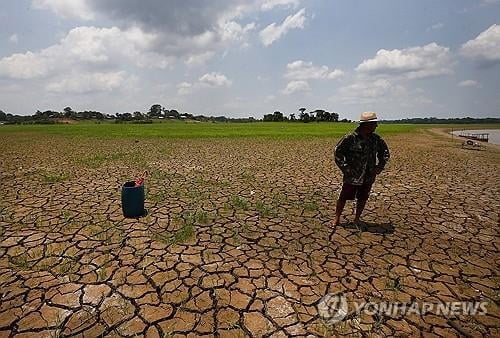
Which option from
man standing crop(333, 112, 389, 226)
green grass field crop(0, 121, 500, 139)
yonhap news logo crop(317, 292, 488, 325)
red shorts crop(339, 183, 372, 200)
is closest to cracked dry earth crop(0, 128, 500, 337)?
yonhap news logo crop(317, 292, 488, 325)

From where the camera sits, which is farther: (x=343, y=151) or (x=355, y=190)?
(x=355, y=190)

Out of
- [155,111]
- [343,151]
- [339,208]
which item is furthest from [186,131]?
[155,111]

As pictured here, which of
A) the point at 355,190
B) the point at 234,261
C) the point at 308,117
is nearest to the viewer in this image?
the point at 234,261

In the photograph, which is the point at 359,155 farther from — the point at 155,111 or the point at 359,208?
the point at 155,111

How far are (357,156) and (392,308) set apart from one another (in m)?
2.45

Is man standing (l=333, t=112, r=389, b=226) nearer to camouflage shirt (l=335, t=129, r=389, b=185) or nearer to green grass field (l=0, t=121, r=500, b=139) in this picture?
camouflage shirt (l=335, t=129, r=389, b=185)

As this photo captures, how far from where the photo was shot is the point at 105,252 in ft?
13.9

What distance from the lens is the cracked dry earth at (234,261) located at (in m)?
2.90

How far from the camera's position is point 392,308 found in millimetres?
3123

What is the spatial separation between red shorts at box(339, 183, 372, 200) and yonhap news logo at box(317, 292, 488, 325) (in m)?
2.12

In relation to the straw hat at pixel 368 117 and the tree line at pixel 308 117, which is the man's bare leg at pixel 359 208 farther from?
the tree line at pixel 308 117

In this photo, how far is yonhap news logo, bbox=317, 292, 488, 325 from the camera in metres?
3.04

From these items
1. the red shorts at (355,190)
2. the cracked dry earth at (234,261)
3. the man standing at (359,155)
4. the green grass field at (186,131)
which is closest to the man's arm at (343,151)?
the man standing at (359,155)

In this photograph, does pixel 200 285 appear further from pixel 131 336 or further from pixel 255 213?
pixel 255 213
